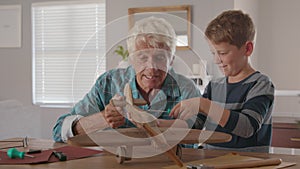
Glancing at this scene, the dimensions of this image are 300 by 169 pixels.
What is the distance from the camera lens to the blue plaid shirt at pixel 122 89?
1.61 metres

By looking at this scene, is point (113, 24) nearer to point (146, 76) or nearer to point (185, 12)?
point (146, 76)

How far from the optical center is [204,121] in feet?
5.33

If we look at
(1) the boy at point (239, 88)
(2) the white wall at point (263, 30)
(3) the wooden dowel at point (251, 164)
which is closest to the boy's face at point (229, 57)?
(1) the boy at point (239, 88)

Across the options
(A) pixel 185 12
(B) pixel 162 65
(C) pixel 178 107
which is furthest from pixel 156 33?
(A) pixel 185 12

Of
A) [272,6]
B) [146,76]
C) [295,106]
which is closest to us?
[146,76]

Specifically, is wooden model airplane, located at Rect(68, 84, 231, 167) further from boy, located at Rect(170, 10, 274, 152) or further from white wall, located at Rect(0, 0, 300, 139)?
white wall, located at Rect(0, 0, 300, 139)

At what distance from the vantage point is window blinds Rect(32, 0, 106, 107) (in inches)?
221

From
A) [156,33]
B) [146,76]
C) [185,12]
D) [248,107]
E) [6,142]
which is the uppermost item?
[185,12]

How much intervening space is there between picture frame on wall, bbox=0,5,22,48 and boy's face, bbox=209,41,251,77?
4583 mm

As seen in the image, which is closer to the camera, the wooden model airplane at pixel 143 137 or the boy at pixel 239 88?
the wooden model airplane at pixel 143 137

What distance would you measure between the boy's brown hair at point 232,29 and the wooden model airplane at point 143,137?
15.5 inches

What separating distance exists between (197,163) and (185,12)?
146 inches

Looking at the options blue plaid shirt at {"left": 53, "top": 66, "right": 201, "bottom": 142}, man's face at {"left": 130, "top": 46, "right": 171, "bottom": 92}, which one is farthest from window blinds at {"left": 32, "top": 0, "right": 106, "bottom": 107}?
man's face at {"left": 130, "top": 46, "right": 171, "bottom": 92}

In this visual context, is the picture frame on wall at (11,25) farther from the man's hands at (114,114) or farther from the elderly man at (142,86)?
the man's hands at (114,114)
